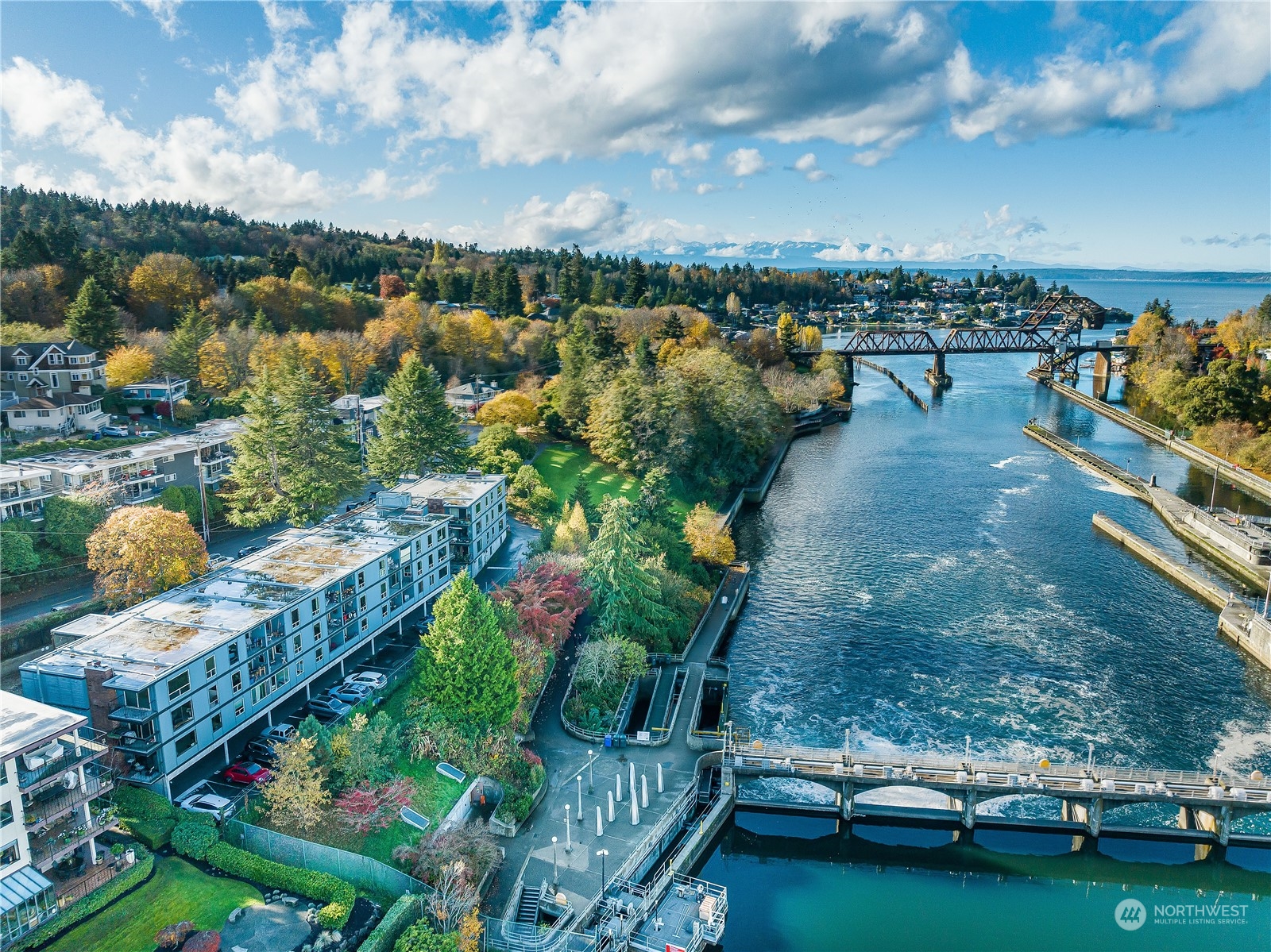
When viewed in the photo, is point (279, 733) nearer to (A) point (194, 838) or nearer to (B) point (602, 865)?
(A) point (194, 838)

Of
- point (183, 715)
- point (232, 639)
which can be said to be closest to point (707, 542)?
point (232, 639)

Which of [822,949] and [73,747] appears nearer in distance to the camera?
[73,747]

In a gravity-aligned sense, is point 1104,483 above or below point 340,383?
below

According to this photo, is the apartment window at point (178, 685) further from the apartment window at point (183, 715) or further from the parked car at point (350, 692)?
the parked car at point (350, 692)

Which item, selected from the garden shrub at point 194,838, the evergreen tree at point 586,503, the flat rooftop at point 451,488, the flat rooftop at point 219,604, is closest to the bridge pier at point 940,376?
the evergreen tree at point 586,503

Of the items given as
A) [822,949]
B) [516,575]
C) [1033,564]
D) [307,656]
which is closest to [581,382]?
[516,575]

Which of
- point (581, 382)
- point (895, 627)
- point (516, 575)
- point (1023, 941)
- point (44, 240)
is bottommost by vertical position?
point (1023, 941)

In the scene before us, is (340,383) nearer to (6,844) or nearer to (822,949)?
(6,844)
